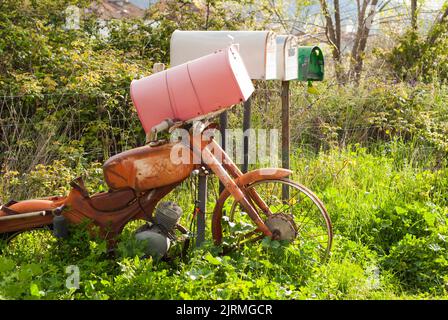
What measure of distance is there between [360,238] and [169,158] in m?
1.73

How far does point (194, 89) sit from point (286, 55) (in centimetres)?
109

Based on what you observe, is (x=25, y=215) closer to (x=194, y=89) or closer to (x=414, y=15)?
(x=194, y=89)

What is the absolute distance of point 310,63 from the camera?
5.79 m

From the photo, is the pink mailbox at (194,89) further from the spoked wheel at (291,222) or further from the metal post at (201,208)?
the spoked wheel at (291,222)

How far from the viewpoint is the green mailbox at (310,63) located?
5.72 metres

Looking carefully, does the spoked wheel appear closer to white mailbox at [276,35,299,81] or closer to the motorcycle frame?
the motorcycle frame

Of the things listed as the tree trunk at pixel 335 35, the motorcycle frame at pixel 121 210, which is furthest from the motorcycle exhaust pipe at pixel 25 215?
the tree trunk at pixel 335 35

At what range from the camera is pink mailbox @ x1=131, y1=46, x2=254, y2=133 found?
4.50 m

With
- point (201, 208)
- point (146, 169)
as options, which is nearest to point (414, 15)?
point (201, 208)

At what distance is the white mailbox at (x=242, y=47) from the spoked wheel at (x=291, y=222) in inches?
34.4

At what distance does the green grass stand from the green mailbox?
3.38 feet

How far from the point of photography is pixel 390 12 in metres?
12.0

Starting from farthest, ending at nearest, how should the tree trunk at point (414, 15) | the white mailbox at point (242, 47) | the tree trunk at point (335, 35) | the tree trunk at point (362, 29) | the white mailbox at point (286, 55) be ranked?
the tree trunk at point (362, 29) < the tree trunk at point (414, 15) < the tree trunk at point (335, 35) < the white mailbox at point (286, 55) < the white mailbox at point (242, 47)

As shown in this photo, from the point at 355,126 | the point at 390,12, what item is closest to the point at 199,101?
the point at 355,126
